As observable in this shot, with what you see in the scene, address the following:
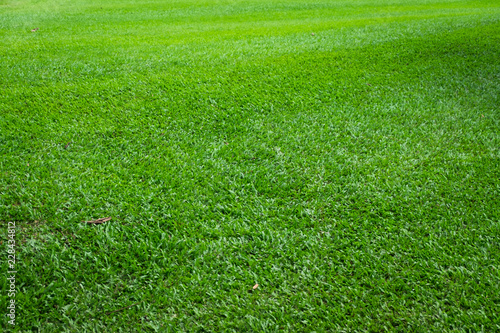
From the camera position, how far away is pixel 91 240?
177 centimetres

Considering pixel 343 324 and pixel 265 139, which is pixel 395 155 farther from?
pixel 343 324

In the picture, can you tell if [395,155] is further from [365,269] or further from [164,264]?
[164,264]

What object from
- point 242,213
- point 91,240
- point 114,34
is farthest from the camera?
point 114,34

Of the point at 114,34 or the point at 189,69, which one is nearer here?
the point at 189,69

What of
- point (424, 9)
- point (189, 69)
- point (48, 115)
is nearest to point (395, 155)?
point (189, 69)

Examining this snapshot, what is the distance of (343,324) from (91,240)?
1.36 metres

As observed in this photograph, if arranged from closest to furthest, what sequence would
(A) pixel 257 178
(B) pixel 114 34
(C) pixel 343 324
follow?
(C) pixel 343 324
(A) pixel 257 178
(B) pixel 114 34

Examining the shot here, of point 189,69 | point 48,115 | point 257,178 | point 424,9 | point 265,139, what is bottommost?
point 257,178

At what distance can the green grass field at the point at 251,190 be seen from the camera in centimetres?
150

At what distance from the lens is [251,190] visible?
217cm

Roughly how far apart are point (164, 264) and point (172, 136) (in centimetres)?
126

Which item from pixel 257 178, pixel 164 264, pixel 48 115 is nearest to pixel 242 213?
pixel 257 178

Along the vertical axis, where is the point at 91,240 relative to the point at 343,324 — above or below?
above

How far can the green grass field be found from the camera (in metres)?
1.50
